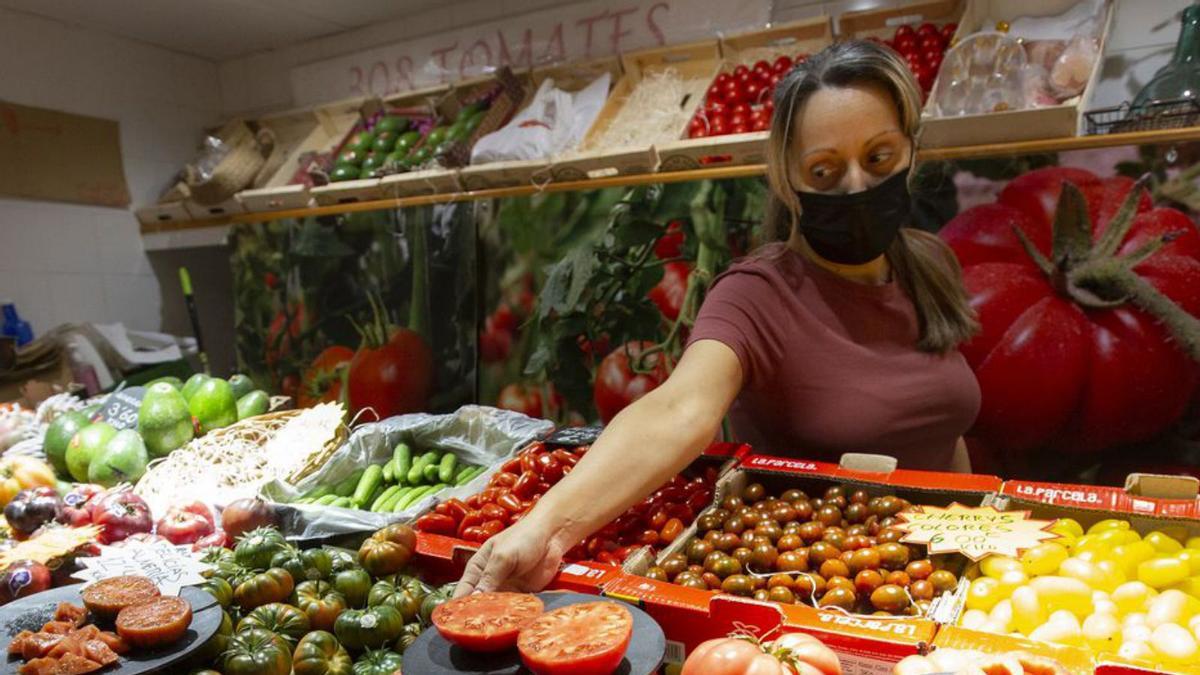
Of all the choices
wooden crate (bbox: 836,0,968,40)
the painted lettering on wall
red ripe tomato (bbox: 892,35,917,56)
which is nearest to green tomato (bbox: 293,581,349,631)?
red ripe tomato (bbox: 892,35,917,56)

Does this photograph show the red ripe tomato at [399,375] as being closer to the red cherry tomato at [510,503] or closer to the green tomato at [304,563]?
the red cherry tomato at [510,503]

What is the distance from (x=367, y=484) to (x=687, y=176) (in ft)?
6.04

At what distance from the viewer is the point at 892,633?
1086 mm

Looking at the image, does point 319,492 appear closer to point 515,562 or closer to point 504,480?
point 504,480

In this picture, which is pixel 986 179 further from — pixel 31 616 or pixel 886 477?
pixel 31 616

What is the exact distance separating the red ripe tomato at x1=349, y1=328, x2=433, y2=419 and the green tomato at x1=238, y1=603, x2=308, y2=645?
294cm

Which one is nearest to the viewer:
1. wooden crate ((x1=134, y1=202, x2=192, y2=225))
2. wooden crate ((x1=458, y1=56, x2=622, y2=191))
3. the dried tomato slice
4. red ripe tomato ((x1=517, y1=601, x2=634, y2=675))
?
red ripe tomato ((x1=517, y1=601, x2=634, y2=675))

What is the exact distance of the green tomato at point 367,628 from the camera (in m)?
1.33

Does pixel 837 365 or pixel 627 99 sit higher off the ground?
pixel 627 99

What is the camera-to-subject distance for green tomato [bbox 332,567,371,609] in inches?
59.0

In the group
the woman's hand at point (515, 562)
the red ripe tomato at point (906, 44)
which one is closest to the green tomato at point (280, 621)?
the woman's hand at point (515, 562)

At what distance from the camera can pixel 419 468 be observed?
2.51m

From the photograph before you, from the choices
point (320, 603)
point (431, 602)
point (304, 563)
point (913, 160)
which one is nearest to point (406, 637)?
point (431, 602)

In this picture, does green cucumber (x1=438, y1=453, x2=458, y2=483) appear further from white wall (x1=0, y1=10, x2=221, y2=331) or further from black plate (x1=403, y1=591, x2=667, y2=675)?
white wall (x1=0, y1=10, x2=221, y2=331)
